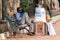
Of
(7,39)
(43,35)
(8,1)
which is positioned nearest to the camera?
(7,39)

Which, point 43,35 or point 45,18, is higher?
point 45,18

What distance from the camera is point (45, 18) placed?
10914 millimetres

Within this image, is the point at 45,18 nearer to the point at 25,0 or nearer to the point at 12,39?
the point at 12,39

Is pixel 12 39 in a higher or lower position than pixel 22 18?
lower

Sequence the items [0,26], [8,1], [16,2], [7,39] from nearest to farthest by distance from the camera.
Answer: [7,39]
[0,26]
[8,1]
[16,2]

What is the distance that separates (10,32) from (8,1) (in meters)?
4.30

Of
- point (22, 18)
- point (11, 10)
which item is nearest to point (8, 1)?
point (11, 10)

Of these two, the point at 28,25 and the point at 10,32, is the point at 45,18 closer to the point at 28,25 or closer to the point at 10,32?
the point at 28,25

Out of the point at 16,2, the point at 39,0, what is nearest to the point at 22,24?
the point at 16,2

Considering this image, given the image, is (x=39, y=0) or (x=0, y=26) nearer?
(x=0, y=26)

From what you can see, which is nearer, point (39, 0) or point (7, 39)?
point (7, 39)

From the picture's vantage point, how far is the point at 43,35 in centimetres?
1055

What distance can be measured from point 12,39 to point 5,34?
542mm

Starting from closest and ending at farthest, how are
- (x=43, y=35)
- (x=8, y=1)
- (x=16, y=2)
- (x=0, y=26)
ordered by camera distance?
(x=43, y=35) → (x=0, y=26) → (x=8, y=1) → (x=16, y=2)
